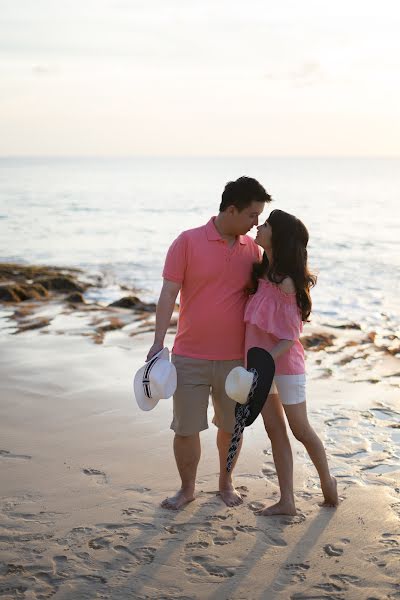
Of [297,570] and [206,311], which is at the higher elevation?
[206,311]

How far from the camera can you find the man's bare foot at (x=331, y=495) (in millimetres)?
4648

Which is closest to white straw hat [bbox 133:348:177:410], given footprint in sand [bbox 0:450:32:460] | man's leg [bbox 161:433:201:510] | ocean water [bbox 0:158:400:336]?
man's leg [bbox 161:433:201:510]

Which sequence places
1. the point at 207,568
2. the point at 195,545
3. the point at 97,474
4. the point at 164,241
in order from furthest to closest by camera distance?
the point at 164,241 → the point at 97,474 → the point at 195,545 → the point at 207,568

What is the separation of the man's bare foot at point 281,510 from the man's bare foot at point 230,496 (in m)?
0.19

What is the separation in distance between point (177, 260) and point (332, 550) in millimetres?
1782

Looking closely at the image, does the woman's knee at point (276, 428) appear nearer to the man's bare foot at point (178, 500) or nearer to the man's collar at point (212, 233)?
the man's bare foot at point (178, 500)

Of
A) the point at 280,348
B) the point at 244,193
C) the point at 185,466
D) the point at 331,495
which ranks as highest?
the point at 244,193

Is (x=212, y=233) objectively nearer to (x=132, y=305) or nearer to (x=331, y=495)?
(x=331, y=495)

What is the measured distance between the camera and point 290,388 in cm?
447

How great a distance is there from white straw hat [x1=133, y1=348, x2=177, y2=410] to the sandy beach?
2.26ft

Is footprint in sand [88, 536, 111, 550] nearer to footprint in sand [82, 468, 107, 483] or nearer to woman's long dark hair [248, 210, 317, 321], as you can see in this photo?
footprint in sand [82, 468, 107, 483]

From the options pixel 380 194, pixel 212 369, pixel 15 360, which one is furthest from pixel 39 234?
pixel 380 194

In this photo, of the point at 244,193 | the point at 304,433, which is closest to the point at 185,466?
the point at 304,433

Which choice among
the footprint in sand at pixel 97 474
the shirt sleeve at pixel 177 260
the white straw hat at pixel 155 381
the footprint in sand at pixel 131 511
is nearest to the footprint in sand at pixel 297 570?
the footprint in sand at pixel 131 511
